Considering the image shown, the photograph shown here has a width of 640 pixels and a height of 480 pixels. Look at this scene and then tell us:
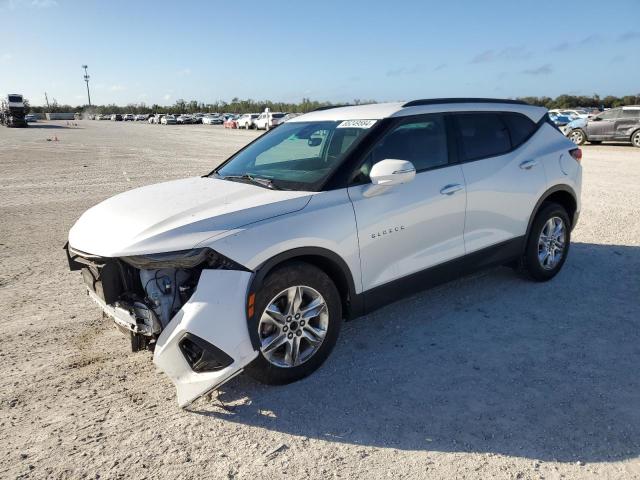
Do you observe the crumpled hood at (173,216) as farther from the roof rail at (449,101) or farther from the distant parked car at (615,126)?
the distant parked car at (615,126)

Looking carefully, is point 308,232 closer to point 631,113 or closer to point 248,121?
point 631,113

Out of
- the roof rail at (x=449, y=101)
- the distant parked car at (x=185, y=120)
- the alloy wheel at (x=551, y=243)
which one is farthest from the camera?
the distant parked car at (x=185, y=120)

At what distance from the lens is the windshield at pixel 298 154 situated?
3.75m

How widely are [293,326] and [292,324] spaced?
2cm

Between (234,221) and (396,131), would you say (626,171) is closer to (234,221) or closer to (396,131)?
(396,131)

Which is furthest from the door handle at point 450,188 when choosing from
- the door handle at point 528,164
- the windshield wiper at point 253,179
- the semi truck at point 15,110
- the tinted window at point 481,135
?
the semi truck at point 15,110

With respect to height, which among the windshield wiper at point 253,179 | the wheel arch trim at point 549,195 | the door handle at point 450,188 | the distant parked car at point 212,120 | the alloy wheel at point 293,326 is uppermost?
the distant parked car at point 212,120

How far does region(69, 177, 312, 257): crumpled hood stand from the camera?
118 inches

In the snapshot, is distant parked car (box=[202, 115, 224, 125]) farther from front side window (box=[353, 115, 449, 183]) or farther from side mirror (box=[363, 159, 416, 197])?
side mirror (box=[363, 159, 416, 197])

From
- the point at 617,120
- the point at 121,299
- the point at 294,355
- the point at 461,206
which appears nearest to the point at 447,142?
the point at 461,206

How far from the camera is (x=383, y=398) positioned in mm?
3248

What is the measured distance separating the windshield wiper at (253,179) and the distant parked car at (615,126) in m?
21.4

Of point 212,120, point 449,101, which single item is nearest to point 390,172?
Result: point 449,101

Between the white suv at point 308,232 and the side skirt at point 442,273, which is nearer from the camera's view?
the white suv at point 308,232
